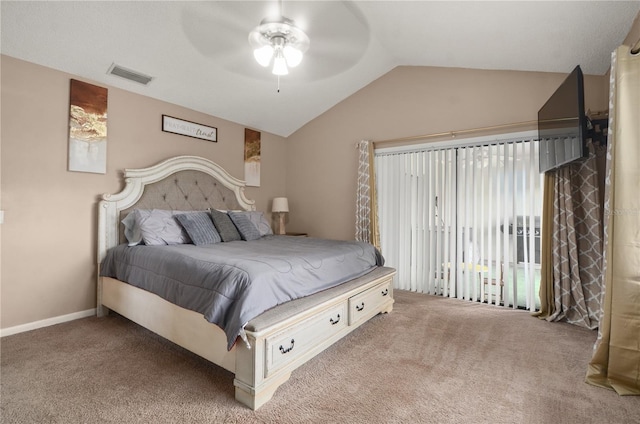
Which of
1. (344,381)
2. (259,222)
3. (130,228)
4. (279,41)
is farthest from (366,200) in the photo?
(130,228)

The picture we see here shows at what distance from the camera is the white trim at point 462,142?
10.8ft

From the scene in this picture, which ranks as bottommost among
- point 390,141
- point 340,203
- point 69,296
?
point 69,296

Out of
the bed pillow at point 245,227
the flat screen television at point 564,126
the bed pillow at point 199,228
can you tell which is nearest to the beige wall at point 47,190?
the bed pillow at point 199,228

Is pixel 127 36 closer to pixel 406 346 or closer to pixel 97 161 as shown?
pixel 97 161

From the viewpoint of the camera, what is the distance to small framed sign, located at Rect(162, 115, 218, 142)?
3578 mm

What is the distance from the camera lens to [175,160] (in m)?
3.56

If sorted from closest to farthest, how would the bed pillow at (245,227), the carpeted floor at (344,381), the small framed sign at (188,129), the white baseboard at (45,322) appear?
1. the carpeted floor at (344,381)
2. the white baseboard at (45,322)
3. the bed pillow at (245,227)
4. the small framed sign at (188,129)

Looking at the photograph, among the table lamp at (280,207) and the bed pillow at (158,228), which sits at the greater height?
the table lamp at (280,207)

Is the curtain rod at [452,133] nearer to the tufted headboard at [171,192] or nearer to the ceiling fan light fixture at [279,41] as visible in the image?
the ceiling fan light fixture at [279,41]

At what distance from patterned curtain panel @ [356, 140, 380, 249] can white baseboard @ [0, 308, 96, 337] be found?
3195 millimetres

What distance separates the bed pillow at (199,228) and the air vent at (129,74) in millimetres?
1453

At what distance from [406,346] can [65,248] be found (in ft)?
10.4

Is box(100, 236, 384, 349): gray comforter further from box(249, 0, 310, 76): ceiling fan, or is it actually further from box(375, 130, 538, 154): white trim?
box(375, 130, 538, 154): white trim

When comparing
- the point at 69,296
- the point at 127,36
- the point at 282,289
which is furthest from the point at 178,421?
the point at 127,36
